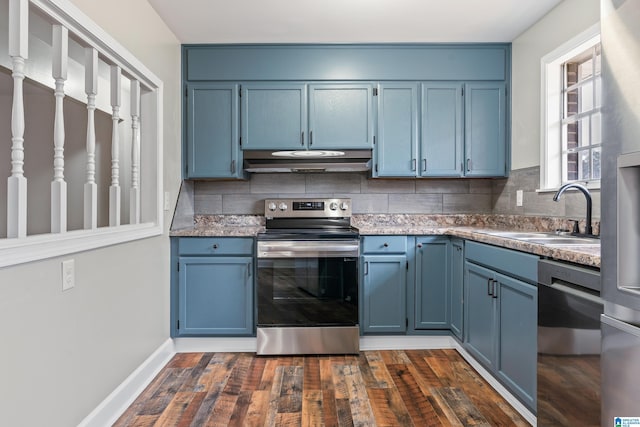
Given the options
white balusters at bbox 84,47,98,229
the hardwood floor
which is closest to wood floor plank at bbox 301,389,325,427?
the hardwood floor

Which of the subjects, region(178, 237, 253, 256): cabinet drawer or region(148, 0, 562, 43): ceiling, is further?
region(178, 237, 253, 256): cabinet drawer

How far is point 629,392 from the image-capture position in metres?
1.06

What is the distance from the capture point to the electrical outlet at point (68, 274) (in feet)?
5.19

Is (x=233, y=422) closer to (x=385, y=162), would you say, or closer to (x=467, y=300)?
(x=467, y=300)

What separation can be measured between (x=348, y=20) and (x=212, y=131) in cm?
138

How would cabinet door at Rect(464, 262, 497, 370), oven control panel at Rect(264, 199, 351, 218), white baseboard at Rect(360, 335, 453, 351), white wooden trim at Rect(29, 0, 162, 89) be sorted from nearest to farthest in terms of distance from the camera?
1. white wooden trim at Rect(29, 0, 162, 89)
2. cabinet door at Rect(464, 262, 497, 370)
3. white baseboard at Rect(360, 335, 453, 351)
4. oven control panel at Rect(264, 199, 351, 218)

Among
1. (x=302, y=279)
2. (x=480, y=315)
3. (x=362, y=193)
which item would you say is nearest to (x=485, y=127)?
(x=362, y=193)

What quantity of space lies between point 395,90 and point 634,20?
2.24m

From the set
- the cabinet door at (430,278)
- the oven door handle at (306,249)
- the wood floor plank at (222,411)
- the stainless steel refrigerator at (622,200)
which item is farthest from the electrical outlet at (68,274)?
the cabinet door at (430,278)

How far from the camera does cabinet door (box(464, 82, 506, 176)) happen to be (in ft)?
10.4

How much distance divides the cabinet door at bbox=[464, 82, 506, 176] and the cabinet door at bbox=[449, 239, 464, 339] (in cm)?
81

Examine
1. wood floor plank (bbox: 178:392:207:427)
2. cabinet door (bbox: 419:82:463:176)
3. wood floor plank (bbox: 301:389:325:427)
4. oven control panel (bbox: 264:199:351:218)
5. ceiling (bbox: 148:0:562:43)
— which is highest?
ceiling (bbox: 148:0:562:43)

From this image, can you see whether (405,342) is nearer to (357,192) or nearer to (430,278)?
(430,278)

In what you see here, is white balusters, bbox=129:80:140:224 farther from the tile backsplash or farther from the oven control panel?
the oven control panel
